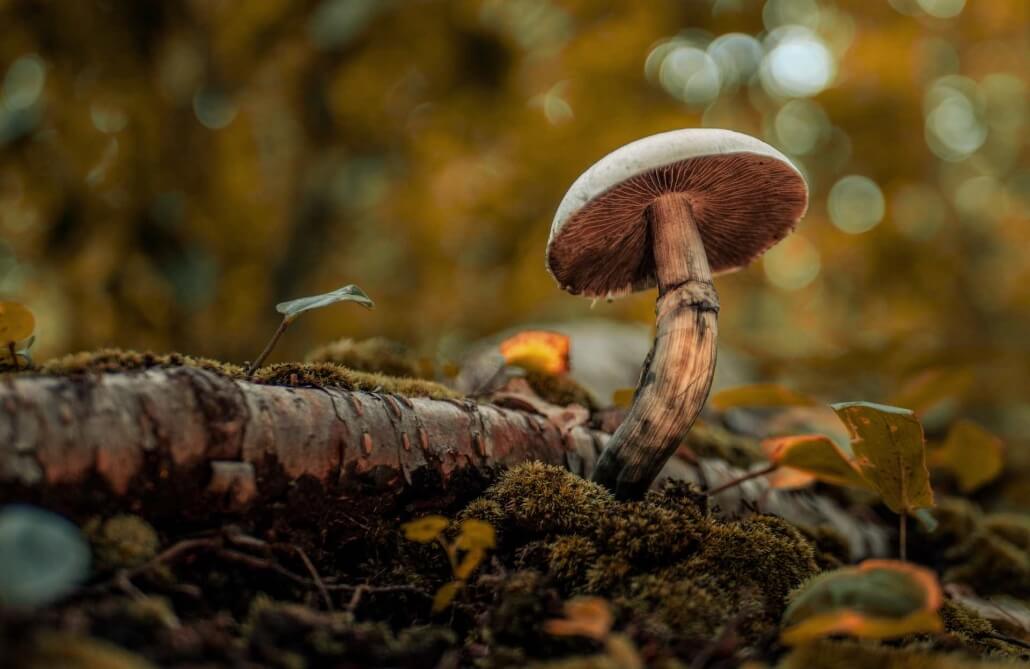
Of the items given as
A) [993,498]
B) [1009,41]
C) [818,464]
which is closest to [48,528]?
[818,464]

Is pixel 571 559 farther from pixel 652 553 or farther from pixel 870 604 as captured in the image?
pixel 870 604

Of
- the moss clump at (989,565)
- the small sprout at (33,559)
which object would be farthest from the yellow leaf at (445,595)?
the moss clump at (989,565)

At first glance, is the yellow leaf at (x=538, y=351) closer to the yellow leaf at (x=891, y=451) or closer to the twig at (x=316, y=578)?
the yellow leaf at (x=891, y=451)

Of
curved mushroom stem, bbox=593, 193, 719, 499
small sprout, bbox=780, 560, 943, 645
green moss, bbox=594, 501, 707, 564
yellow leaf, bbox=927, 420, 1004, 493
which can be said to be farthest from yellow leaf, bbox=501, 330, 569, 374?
yellow leaf, bbox=927, 420, 1004, 493

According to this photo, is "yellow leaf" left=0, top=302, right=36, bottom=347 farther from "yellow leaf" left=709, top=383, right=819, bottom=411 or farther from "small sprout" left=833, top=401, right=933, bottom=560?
"yellow leaf" left=709, top=383, right=819, bottom=411

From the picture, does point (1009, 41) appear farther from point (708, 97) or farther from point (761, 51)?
point (708, 97)
